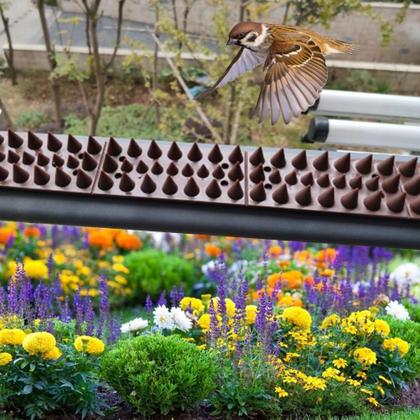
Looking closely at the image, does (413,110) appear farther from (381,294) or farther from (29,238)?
(29,238)

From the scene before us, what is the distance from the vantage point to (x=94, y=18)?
8.88 m

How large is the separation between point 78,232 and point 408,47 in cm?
835

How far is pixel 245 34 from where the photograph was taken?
2.73 meters

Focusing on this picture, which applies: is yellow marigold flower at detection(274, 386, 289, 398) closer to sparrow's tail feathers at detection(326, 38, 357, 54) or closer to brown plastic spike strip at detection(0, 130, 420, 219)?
brown plastic spike strip at detection(0, 130, 420, 219)

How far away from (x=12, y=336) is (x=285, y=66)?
131cm

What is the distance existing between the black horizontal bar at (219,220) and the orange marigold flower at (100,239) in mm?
2938

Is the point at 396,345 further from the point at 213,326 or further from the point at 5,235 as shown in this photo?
the point at 5,235

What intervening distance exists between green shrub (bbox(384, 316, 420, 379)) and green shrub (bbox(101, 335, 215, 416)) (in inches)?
36.1

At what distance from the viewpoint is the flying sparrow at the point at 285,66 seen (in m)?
2.70

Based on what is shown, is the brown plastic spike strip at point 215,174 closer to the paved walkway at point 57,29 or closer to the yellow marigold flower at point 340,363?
the yellow marigold flower at point 340,363

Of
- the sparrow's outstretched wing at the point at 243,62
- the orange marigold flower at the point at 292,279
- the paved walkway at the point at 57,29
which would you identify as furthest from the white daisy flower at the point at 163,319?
the paved walkway at the point at 57,29

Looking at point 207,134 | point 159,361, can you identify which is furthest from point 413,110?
point 207,134

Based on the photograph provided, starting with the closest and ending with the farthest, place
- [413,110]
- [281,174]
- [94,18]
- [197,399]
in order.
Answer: [197,399] < [281,174] < [413,110] < [94,18]

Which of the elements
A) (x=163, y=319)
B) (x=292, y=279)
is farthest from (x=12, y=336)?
(x=292, y=279)
